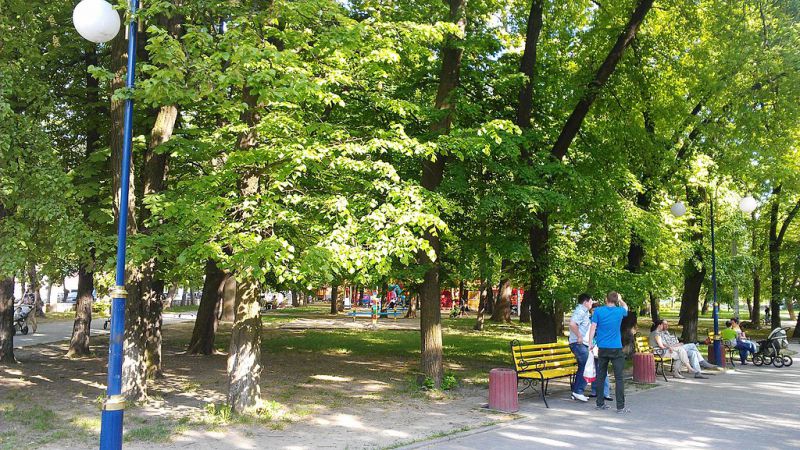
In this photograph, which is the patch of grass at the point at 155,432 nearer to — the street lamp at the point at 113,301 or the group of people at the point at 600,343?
the street lamp at the point at 113,301

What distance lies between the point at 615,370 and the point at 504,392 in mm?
1812

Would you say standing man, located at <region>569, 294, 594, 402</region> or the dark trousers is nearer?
the dark trousers

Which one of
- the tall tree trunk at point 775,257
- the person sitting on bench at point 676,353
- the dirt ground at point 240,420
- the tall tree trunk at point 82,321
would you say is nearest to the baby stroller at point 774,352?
the person sitting on bench at point 676,353

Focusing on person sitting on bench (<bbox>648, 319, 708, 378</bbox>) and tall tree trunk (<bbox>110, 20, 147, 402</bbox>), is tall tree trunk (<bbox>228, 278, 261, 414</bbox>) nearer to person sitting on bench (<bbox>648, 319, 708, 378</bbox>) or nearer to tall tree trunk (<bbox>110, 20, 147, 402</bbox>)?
tall tree trunk (<bbox>110, 20, 147, 402</bbox>)

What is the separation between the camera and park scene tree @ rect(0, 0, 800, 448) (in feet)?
26.0

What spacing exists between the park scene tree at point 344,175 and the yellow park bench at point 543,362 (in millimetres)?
488

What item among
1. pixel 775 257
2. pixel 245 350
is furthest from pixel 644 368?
pixel 775 257

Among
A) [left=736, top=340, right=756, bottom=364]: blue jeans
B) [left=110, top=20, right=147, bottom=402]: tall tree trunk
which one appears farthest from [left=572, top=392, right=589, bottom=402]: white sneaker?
[left=736, top=340, right=756, bottom=364]: blue jeans

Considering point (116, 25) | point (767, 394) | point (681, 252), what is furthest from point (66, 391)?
point (681, 252)

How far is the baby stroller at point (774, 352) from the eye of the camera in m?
16.1

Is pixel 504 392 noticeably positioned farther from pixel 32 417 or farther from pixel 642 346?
pixel 32 417

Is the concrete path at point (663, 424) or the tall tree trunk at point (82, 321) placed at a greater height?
the tall tree trunk at point (82, 321)

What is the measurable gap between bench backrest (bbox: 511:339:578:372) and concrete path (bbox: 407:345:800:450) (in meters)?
0.59

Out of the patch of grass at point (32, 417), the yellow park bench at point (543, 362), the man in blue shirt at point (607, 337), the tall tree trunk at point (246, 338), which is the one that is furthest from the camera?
the yellow park bench at point (543, 362)
